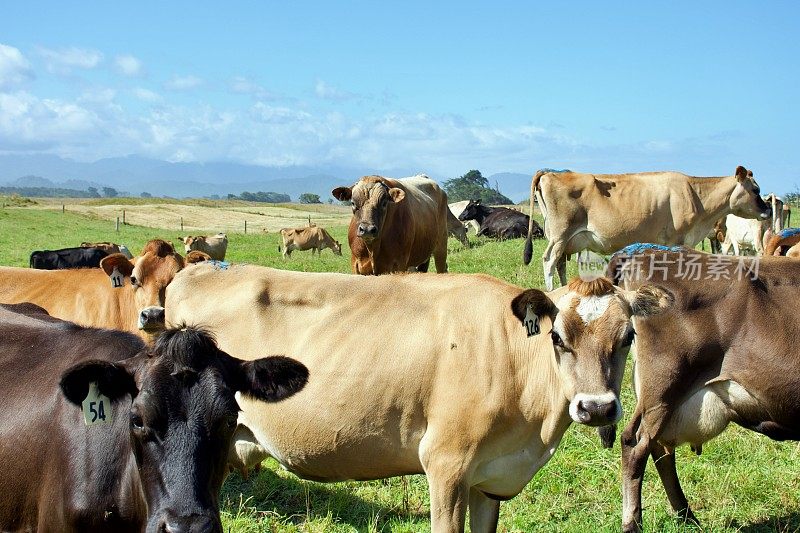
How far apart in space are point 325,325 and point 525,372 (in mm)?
1436

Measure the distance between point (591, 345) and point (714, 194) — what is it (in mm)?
11594

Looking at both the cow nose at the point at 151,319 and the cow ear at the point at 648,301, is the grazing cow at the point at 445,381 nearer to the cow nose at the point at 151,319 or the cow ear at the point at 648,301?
the cow ear at the point at 648,301

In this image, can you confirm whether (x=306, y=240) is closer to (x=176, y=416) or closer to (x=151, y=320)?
(x=151, y=320)

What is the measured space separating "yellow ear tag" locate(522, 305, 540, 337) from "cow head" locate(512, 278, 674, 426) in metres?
0.04

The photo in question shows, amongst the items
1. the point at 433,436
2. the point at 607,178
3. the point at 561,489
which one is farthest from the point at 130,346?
the point at 607,178

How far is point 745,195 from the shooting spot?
1477cm

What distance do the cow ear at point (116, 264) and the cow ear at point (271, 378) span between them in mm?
5230

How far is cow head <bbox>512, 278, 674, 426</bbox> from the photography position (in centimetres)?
424

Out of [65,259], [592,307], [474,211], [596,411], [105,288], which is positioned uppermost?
[592,307]

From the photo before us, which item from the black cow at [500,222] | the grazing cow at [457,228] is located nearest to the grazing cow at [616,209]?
the grazing cow at [457,228]

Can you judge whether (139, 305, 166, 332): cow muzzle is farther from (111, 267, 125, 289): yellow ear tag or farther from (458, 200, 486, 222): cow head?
(458, 200, 486, 222): cow head

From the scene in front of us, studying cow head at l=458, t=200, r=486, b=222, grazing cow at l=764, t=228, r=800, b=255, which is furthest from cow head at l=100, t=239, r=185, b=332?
cow head at l=458, t=200, r=486, b=222

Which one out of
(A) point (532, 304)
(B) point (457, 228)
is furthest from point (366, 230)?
(B) point (457, 228)

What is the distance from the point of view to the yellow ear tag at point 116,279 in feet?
27.8
